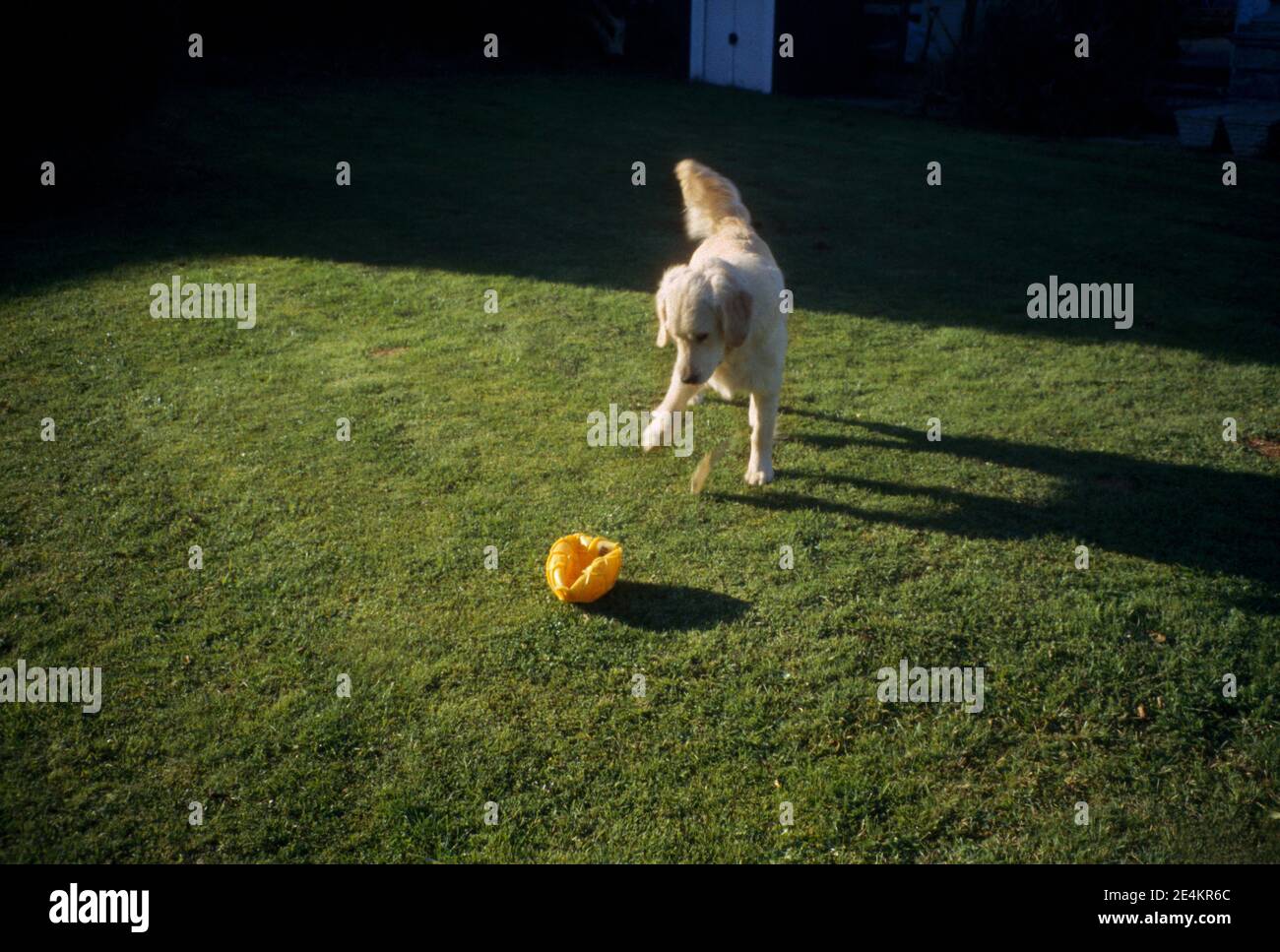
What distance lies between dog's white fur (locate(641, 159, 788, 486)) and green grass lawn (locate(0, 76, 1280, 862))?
331mm

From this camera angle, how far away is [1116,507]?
5.41 meters

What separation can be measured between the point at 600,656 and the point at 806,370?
3.66 meters

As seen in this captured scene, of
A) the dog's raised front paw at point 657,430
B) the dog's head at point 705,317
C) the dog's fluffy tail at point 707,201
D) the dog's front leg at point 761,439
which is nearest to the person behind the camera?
the dog's head at point 705,317

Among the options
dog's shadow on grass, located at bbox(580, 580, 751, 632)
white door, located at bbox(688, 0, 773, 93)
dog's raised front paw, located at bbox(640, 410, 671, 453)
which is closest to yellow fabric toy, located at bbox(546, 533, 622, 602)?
dog's shadow on grass, located at bbox(580, 580, 751, 632)

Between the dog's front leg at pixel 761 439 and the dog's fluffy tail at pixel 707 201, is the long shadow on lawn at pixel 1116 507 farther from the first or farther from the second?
the dog's fluffy tail at pixel 707 201

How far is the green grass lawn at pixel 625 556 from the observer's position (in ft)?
11.6

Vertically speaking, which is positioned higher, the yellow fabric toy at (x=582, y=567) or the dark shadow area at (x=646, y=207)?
the dark shadow area at (x=646, y=207)

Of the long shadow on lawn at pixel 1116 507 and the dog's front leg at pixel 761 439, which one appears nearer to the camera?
the long shadow on lawn at pixel 1116 507

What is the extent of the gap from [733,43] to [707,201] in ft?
54.0

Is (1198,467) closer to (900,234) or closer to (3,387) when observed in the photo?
(900,234)

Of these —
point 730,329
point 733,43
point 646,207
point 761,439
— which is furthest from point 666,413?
point 733,43

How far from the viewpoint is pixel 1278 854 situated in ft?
10.8

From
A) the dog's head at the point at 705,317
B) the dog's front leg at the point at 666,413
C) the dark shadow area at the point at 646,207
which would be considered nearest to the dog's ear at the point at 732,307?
the dog's head at the point at 705,317

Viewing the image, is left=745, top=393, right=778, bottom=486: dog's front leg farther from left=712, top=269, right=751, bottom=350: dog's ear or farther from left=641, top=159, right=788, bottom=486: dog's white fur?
left=712, top=269, right=751, bottom=350: dog's ear
